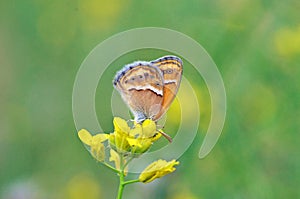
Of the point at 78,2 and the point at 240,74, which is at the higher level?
the point at 78,2

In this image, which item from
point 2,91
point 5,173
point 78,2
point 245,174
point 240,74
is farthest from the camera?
point 78,2

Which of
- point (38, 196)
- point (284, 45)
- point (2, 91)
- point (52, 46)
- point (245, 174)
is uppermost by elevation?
point (52, 46)

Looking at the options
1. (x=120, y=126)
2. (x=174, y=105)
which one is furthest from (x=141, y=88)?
(x=174, y=105)

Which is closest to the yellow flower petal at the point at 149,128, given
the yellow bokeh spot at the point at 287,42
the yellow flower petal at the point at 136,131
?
the yellow flower petal at the point at 136,131

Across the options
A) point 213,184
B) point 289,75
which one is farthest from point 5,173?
point 289,75

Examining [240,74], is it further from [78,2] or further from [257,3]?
[78,2]

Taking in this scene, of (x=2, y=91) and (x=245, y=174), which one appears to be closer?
(x=245, y=174)
